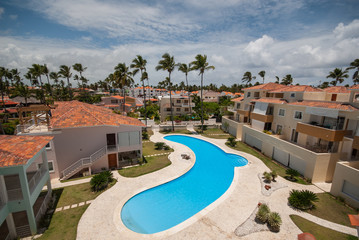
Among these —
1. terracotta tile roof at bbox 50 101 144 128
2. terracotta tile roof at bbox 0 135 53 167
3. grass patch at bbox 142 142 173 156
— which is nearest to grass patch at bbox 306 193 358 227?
grass patch at bbox 142 142 173 156

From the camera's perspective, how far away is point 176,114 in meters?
54.8

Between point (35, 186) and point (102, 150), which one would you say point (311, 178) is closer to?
point (102, 150)

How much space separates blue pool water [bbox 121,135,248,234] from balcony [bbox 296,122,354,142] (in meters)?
9.27

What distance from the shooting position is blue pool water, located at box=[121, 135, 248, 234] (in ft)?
46.1

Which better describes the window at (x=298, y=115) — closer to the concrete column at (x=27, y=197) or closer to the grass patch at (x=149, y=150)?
the grass patch at (x=149, y=150)

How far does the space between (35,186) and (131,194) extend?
26.5ft

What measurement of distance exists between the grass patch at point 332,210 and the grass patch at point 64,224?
797 inches

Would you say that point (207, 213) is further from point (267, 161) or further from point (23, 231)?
point (267, 161)

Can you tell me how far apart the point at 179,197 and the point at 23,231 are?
12.7m

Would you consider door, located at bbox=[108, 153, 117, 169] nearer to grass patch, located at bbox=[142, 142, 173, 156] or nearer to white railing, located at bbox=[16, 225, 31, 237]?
grass patch, located at bbox=[142, 142, 173, 156]

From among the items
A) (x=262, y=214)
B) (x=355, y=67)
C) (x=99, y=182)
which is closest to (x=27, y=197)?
(x=99, y=182)

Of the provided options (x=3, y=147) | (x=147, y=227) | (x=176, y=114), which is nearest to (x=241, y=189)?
(x=147, y=227)

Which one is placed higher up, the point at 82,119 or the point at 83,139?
the point at 82,119

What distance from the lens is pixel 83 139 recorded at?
20547 millimetres
